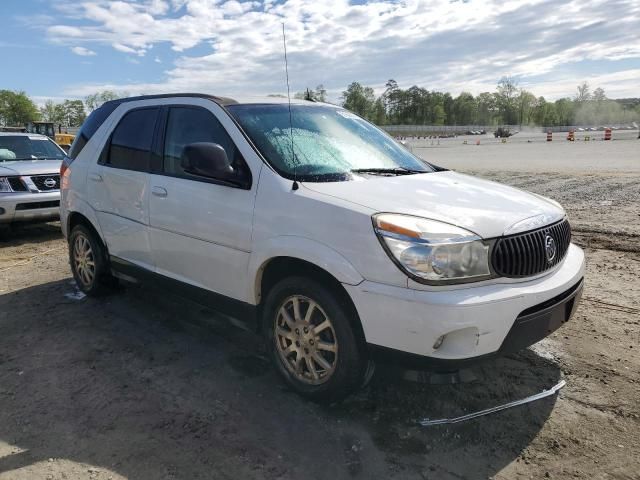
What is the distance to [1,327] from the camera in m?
4.60

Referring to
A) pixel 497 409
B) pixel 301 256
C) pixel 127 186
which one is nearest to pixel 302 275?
pixel 301 256

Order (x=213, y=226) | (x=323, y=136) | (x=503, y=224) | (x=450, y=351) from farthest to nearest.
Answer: (x=323, y=136)
(x=213, y=226)
(x=503, y=224)
(x=450, y=351)

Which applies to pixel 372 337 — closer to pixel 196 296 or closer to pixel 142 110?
pixel 196 296

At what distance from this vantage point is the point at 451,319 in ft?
8.36

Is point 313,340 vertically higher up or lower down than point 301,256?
lower down

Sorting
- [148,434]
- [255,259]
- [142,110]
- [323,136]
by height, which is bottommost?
[148,434]

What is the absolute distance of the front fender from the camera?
2.77 meters

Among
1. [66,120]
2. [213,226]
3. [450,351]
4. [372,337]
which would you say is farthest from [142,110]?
[66,120]

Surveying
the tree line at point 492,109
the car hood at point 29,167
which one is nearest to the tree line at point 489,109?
the tree line at point 492,109

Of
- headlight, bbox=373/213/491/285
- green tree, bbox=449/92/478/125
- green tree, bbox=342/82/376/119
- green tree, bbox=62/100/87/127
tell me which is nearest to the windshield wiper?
headlight, bbox=373/213/491/285

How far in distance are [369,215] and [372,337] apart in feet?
2.15

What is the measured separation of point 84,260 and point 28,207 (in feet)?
12.3

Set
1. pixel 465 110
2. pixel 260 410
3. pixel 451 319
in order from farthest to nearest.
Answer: pixel 465 110 < pixel 260 410 < pixel 451 319

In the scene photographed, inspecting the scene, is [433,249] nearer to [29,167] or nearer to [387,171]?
[387,171]
